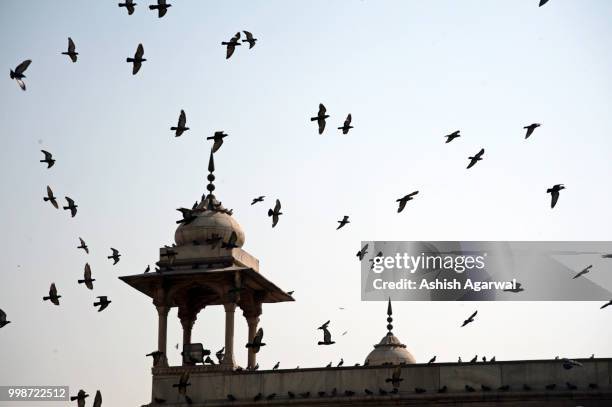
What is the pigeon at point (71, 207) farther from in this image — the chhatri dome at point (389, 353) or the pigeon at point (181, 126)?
the chhatri dome at point (389, 353)

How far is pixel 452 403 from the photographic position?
1314 inches

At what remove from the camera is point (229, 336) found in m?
38.1

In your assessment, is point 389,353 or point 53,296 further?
point 389,353

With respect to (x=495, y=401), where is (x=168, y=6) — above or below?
above

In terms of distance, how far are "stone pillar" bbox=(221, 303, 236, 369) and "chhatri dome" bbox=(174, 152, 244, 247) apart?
1.83 meters

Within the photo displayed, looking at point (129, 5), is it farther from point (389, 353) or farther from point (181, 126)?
point (389, 353)

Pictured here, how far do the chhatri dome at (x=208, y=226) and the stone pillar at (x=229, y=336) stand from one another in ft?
6.02

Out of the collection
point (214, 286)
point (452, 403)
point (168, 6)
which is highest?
point (168, 6)

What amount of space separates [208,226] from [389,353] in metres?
10.8

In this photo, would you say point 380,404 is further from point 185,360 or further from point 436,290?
point 436,290

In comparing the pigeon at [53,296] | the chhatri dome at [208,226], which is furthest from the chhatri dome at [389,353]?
the pigeon at [53,296]

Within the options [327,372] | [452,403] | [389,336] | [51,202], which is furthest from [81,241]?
[389,336]

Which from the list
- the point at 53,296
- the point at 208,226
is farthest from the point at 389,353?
the point at 53,296

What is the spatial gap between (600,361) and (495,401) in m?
2.39
